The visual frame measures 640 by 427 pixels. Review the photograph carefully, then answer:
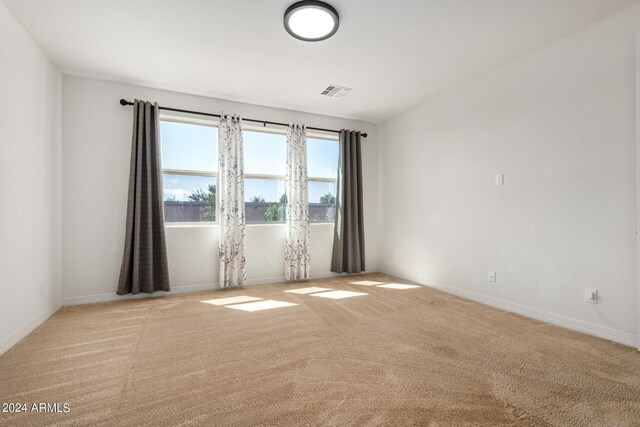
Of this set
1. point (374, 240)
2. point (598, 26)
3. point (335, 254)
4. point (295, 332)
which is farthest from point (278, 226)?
point (598, 26)

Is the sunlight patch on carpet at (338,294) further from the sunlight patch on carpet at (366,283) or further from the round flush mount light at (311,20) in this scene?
the round flush mount light at (311,20)

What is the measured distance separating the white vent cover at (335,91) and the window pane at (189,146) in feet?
5.56

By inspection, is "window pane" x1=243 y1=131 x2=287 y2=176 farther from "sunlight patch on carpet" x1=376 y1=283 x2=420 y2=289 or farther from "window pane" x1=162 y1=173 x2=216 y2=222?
"sunlight patch on carpet" x1=376 y1=283 x2=420 y2=289

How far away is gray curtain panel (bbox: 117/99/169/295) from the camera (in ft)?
11.8

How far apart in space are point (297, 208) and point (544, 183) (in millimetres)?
3135

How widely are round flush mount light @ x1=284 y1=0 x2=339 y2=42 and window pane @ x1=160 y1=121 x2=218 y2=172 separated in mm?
2209

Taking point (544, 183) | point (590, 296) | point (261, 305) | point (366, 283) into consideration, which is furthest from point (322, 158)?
point (590, 296)

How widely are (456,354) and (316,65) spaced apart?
3137 millimetres

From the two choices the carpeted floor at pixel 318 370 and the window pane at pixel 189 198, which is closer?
the carpeted floor at pixel 318 370

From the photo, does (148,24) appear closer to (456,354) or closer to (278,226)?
(278,226)

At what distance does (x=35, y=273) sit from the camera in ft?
9.33

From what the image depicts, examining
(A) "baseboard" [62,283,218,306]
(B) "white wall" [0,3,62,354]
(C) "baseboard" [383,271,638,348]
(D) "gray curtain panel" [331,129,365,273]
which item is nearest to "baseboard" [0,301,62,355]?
(B) "white wall" [0,3,62,354]

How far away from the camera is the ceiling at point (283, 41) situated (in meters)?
2.38

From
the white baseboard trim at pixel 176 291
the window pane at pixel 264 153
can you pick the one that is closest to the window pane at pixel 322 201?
the window pane at pixel 264 153
